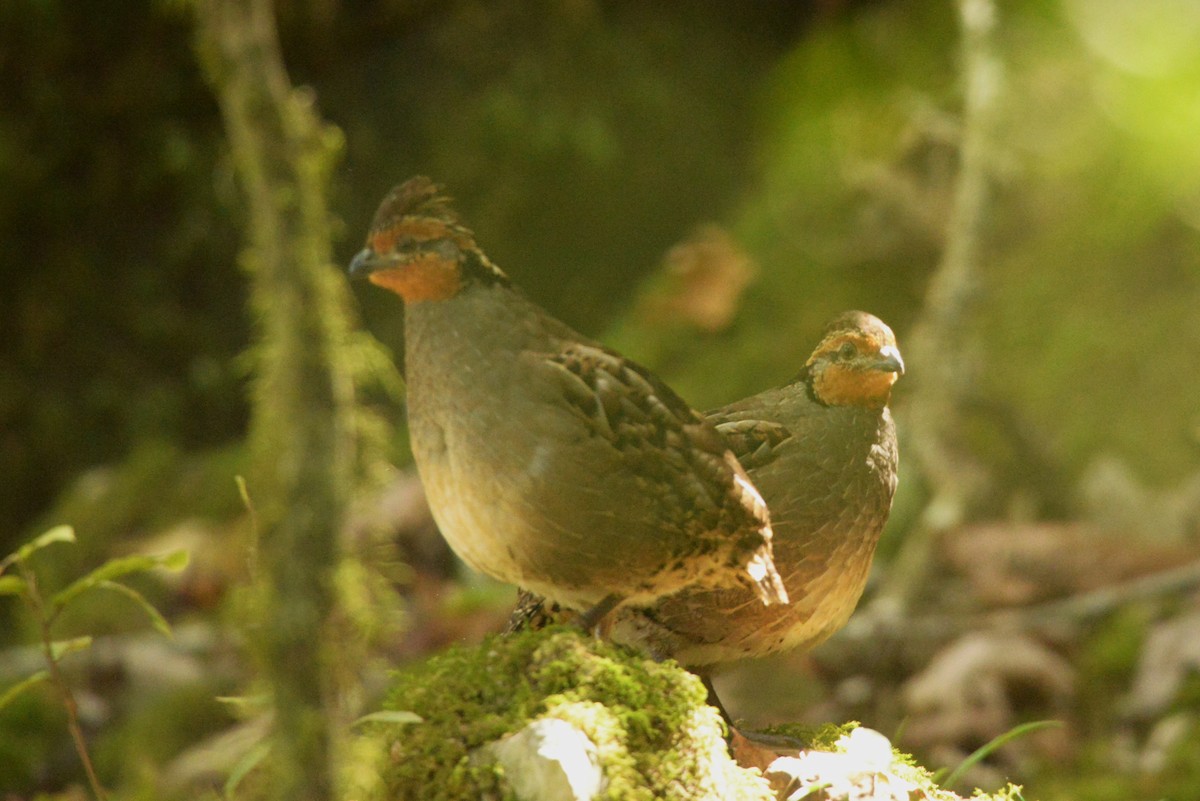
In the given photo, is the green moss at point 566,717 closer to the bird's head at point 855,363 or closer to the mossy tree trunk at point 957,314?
the bird's head at point 855,363

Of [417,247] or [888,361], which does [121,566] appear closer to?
[417,247]

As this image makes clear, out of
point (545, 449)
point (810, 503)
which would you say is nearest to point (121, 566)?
point (545, 449)

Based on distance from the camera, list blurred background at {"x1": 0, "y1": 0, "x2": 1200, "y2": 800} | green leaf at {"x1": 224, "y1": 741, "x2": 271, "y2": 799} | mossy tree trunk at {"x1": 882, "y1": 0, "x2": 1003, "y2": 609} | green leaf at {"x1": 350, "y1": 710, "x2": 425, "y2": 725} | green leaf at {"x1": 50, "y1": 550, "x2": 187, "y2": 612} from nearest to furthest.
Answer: green leaf at {"x1": 224, "y1": 741, "x2": 271, "y2": 799}, green leaf at {"x1": 350, "y1": 710, "x2": 425, "y2": 725}, green leaf at {"x1": 50, "y1": 550, "x2": 187, "y2": 612}, mossy tree trunk at {"x1": 882, "y1": 0, "x2": 1003, "y2": 609}, blurred background at {"x1": 0, "y1": 0, "x2": 1200, "y2": 800}

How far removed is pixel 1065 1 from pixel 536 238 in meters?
3.52

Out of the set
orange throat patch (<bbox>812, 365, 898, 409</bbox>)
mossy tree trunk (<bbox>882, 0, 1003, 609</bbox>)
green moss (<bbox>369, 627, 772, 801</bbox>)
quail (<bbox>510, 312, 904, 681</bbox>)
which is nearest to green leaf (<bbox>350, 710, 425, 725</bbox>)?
green moss (<bbox>369, 627, 772, 801</bbox>)

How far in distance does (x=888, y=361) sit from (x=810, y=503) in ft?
1.36

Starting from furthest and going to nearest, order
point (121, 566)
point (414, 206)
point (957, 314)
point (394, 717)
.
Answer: point (957, 314) < point (121, 566) < point (414, 206) < point (394, 717)

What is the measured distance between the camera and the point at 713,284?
782cm

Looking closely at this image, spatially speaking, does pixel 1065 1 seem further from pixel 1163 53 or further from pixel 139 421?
pixel 139 421

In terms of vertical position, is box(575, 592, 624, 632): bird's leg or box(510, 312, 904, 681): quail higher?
box(510, 312, 904, 681): quail

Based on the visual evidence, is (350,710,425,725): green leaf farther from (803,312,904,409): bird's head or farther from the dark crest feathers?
(803,312,904,409): bird's head

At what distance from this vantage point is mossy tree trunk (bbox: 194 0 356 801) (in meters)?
1.99

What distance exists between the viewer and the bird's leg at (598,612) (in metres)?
2.89

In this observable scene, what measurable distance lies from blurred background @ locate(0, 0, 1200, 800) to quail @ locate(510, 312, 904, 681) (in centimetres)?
268
